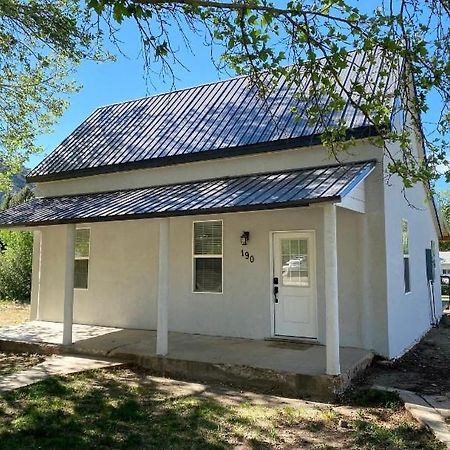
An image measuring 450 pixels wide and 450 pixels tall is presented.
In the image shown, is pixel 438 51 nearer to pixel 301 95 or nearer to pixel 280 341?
pixel 301 95

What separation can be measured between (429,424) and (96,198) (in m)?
8.37

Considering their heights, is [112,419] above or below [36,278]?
below

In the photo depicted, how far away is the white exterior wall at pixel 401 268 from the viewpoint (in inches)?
343

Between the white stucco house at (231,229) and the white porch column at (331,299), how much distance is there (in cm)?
2

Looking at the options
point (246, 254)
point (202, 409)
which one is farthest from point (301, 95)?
point (202, 409)

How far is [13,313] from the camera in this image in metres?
15.0

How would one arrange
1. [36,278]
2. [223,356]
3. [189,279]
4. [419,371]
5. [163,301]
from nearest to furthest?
[223,356]
[419,371]
[163,301]
[189,279]
[36,278]

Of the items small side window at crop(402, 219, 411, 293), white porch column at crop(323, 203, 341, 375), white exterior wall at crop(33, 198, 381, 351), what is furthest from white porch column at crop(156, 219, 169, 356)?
small side window at crop(402, 219, 411, 293)

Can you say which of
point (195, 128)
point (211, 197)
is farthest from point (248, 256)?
point (195, 128)

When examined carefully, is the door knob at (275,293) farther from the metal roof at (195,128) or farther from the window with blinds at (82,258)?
the window with blinds at (82,258)

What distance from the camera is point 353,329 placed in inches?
336

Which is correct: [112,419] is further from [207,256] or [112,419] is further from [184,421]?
[207,256]

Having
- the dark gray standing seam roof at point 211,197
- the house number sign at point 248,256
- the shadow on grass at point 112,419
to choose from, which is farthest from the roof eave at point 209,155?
the shadow on grass at point 112,419

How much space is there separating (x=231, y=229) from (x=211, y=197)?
1.83 metres
